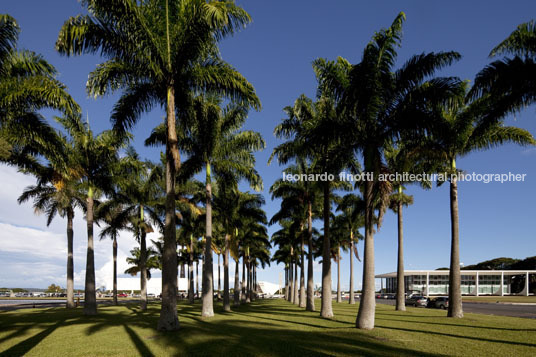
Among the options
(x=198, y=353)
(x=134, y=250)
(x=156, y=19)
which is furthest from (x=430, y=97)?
(x=134, y=250)

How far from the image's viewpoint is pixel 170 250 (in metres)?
15.5

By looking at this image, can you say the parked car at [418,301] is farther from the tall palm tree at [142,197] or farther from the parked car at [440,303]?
the tall palm tree at [142,197]

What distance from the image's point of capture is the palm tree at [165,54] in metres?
14.5

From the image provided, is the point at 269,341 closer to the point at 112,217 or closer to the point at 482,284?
the point at 112,217

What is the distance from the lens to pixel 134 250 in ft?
237

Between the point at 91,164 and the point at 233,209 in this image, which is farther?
the point at 233,209

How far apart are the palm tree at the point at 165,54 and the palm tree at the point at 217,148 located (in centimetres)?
534

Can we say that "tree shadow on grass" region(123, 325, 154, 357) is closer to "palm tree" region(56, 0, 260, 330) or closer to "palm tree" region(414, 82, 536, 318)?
"palm tree" region(56, 0, 260, 330)

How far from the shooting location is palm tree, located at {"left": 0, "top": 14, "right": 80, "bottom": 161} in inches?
546

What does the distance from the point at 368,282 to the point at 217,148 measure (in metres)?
13.6

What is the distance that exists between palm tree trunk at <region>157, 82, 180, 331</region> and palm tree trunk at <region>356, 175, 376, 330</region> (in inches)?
322

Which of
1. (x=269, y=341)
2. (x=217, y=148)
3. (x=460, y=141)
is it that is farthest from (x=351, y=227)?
(x=269, y=341)

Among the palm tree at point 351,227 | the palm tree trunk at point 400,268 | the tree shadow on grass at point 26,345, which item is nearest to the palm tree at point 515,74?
the palm tree trunk at point 400,268

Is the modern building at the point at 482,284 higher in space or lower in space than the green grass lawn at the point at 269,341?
lower
